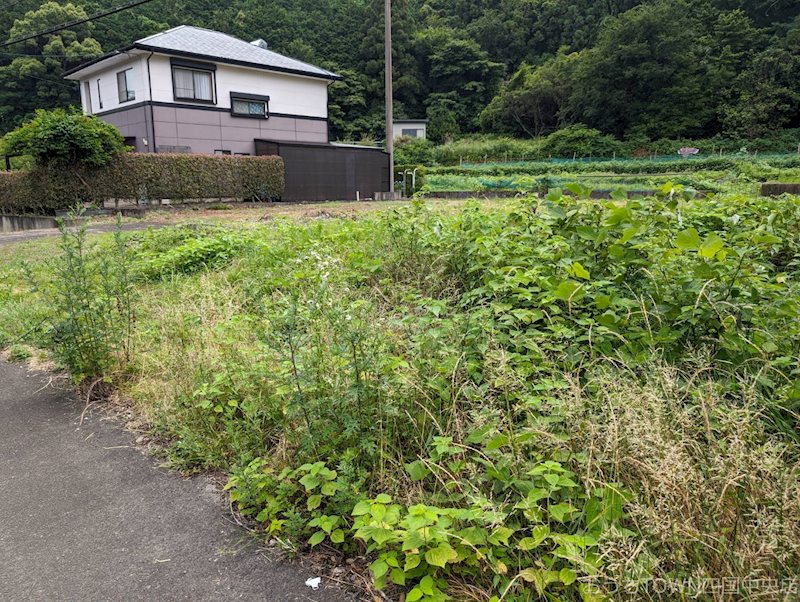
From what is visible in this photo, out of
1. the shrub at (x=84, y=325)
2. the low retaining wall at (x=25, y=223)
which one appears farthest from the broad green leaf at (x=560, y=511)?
the low retaining wall at (x=25, y=223)

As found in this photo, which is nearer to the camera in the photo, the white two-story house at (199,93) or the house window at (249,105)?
the white two-story house at (199,93)

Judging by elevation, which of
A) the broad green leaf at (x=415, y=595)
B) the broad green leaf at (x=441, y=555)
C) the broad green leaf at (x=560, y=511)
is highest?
the broad green leaf at (x=560, y=511)

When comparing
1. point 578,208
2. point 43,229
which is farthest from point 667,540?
point 43,229

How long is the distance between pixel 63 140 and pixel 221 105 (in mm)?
8110

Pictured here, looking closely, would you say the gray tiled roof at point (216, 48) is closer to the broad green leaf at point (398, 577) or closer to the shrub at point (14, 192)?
the shrub at point (14, 192)

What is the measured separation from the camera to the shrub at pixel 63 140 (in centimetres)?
1167

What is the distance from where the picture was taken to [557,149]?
38.4 metres

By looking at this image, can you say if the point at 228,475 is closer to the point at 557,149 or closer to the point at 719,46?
the point at 557,149

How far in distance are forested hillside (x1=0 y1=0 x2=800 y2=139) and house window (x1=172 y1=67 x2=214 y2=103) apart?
15900 millimetres

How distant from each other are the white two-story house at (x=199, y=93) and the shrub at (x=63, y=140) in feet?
16.4

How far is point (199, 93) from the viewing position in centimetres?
1858

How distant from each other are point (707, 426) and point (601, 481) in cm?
33

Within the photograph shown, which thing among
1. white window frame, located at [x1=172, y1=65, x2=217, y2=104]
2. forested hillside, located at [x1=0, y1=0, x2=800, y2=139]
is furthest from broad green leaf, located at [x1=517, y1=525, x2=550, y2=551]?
forested hillside, located at [x1=0, y1=0, x2=800, y2=139]

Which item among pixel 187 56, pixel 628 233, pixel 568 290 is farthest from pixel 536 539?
pixel 187 56
